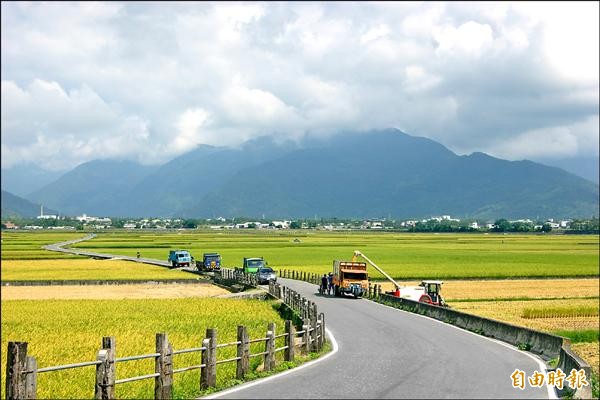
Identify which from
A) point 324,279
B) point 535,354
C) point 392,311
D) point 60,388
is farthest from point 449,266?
point 60,388

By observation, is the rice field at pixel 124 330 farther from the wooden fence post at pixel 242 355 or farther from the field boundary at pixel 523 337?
the field boundary at pixel 523 337

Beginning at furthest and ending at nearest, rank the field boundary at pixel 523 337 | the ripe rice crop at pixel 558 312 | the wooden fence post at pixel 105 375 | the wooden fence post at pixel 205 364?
1. the ripe rice crop at pixel 558 312
2. the field boundary at pixel 523 337
3. the wooden fence post at pixel 205 364
4. the wooden fence post at pixel 105 375

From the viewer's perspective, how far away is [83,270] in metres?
78.0

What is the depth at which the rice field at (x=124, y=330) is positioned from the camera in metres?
19.7

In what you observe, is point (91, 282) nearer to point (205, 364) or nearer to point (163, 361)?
point (205, 364)

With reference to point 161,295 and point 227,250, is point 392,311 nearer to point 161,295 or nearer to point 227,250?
point 161,295

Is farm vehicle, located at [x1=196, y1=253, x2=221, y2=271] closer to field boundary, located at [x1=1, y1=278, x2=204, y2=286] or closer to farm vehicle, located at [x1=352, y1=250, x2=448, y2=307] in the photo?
field boundary, located at [x1=1, y1=278, x2=204, y2=286]

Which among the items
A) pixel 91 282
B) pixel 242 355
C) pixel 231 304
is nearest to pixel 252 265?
pixel 91 282

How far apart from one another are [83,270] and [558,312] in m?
53.0

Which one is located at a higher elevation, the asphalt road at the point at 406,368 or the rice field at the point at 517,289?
the asphalt road at the point at 406,368

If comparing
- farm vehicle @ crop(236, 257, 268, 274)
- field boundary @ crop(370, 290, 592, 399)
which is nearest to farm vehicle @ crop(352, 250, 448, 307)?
field boundary @ crop(370, 290, 592, 399)

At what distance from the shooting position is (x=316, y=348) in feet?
75.3

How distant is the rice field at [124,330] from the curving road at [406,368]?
2.46 metres

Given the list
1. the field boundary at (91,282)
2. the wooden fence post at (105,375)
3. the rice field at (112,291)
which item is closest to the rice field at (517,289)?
the rice field at (112,291)
